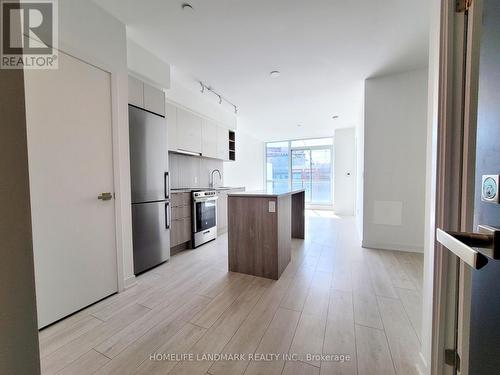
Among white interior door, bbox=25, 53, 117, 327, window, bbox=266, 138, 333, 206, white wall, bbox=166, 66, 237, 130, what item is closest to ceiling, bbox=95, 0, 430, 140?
white wall, bbox=166, 66, 237, 130

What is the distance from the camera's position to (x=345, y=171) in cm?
704

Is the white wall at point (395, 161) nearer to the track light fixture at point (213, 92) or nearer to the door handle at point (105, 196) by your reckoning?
the track light fixture at point (213, 92)

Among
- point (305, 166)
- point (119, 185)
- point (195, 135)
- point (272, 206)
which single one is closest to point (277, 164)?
point (305, 166)

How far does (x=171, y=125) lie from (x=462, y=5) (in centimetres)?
348

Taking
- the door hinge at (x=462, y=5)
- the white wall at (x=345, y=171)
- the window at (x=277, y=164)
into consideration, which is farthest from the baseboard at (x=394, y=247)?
the window at (x=277, y=164)

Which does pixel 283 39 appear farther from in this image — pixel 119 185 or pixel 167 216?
pixel 167 216

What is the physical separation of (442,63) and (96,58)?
262 cm

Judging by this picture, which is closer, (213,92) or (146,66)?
(146,66)

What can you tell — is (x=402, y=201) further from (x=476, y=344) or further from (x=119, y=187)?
(x=119, y=187)

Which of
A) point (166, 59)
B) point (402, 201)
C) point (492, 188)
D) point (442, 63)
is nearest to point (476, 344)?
point (492, 188)

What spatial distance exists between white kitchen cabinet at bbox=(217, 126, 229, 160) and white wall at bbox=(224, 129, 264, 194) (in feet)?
2.51

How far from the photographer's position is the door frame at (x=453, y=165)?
2.68ft

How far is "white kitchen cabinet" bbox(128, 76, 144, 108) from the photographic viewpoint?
2.49m

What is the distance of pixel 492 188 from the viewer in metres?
0.62
